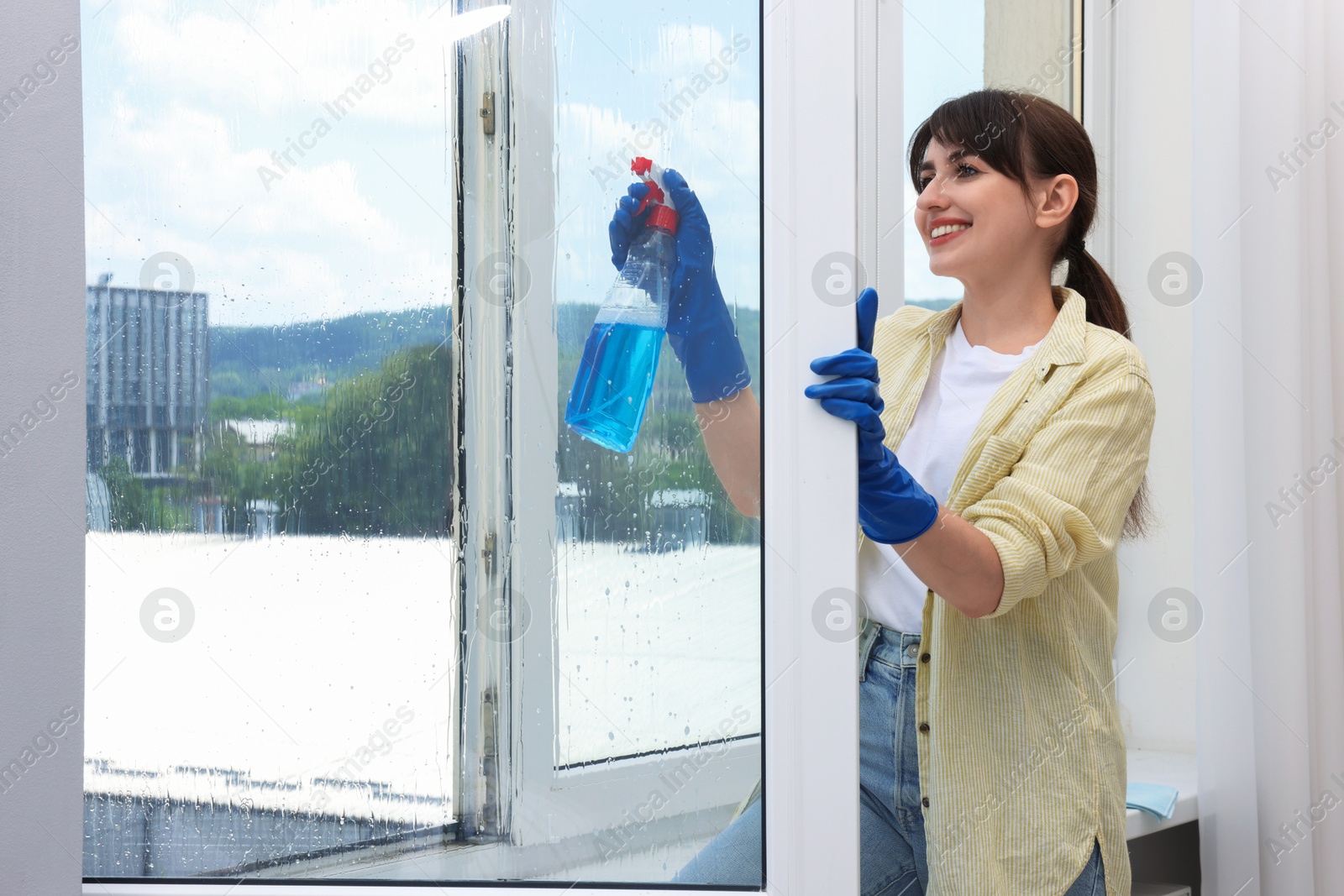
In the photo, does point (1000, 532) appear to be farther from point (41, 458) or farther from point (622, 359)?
point (41, 458)

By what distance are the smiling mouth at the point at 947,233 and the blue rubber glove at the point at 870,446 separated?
0.91 feet

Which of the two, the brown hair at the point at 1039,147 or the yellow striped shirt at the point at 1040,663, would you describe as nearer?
the yellow striped shirt at the point at 1040,663

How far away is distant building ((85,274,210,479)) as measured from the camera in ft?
2.48

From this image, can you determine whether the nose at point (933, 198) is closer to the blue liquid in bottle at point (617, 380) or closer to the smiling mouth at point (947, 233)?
the smiling mouth at point (947, 233)

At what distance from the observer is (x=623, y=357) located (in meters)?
0.78

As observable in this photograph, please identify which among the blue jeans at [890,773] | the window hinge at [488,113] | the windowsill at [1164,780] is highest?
the window hinge at [488,113]

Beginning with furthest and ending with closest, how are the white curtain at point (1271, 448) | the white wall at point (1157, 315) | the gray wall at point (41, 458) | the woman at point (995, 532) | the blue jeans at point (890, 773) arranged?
the white wall at point (1157, 315)
the white curtain at point (1271, 448)
the blue jeans at point (890, 773)
the woman at point (995, 532)
the gray wall at point (41, 458)

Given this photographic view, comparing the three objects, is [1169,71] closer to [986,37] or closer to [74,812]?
[986,37]

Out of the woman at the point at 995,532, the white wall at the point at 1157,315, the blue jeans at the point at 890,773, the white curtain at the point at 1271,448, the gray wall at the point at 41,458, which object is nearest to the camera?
the gray wall at the point at 41,458

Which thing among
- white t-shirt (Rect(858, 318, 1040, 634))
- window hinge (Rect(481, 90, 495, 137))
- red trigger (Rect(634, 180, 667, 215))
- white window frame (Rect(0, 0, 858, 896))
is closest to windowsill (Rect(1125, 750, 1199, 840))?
white t-shirt (Rect(858, 318, 1040, 634))

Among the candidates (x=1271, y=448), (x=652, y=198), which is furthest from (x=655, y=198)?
(x=1271, y=448)

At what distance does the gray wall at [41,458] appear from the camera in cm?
66

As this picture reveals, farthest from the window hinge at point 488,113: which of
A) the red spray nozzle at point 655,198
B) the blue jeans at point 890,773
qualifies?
the blue jeans at point 890,773

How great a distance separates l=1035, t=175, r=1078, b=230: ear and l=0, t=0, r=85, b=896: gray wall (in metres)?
0.85
